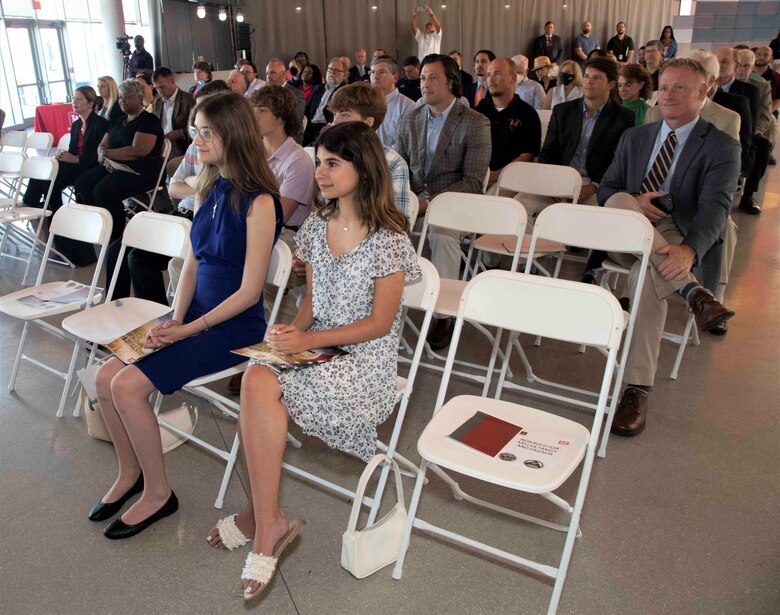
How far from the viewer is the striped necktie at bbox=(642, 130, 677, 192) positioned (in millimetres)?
3215

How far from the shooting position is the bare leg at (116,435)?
229 cm

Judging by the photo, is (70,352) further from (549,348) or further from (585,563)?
(585,563)

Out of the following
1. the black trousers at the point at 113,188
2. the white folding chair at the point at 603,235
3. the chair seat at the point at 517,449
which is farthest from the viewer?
the black trousers at the point at 113,188

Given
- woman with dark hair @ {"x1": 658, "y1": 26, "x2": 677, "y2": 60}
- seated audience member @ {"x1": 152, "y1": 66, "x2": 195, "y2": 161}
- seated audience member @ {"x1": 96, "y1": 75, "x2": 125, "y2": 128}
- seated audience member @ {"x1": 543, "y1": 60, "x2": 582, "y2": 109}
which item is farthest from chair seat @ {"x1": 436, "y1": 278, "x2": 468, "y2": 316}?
woman with dark hair @ {"x1": 658, "y1": 26, "x2": 677, "y2": 60}

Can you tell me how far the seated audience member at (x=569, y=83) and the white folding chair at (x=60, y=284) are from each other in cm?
510

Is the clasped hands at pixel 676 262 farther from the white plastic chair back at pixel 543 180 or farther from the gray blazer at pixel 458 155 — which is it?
the gray blazer at pixel 458 155

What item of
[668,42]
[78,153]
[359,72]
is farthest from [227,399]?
[668,42]

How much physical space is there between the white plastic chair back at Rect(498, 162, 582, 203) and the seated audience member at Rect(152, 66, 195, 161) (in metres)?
3.68

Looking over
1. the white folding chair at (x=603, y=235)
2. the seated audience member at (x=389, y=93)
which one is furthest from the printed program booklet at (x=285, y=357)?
the seated audience member at (x=389, y=93)

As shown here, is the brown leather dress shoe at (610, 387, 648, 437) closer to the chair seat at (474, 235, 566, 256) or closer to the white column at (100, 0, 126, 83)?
the chair seat at (474, 235, 566, 256)

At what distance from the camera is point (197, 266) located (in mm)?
2629

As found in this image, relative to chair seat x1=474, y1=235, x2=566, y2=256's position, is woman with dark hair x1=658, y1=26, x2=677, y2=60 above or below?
above

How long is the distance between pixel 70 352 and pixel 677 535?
3.17m

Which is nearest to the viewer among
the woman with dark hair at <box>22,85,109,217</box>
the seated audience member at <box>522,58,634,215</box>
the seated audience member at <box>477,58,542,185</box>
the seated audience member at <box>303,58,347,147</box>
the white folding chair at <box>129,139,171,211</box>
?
the seated audience member at <box>522,58,634,215</box>
